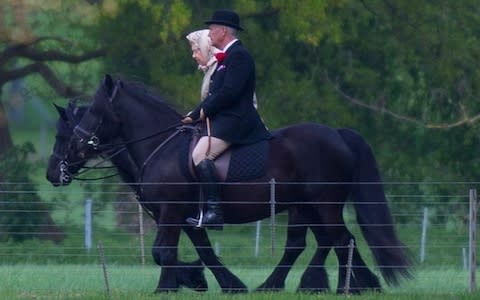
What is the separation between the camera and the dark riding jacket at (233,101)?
12.7 meters

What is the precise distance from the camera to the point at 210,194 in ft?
41.5

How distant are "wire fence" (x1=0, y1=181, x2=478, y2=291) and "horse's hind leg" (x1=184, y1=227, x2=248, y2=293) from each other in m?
5.36

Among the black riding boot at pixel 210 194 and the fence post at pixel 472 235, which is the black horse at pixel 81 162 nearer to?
the black riding boot at pixel 210 194

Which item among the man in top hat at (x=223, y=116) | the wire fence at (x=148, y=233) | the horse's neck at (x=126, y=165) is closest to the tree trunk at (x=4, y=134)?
the wire fence at (x=148, y=233)

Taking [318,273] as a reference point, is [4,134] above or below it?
above

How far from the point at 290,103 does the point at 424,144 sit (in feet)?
10.4

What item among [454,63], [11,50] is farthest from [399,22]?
[11,50]

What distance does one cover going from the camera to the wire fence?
20.1 metres

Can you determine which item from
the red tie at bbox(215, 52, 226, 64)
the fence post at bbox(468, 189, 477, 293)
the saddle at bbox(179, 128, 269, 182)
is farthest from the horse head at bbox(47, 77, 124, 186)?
the fence post at bbox(468, 189, 477, 293)

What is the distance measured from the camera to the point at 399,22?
24328mm

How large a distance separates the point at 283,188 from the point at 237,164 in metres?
0.55

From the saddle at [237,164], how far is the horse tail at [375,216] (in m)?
1.07

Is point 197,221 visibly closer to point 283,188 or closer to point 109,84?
point 283,188

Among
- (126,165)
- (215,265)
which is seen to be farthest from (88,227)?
(215,265)
